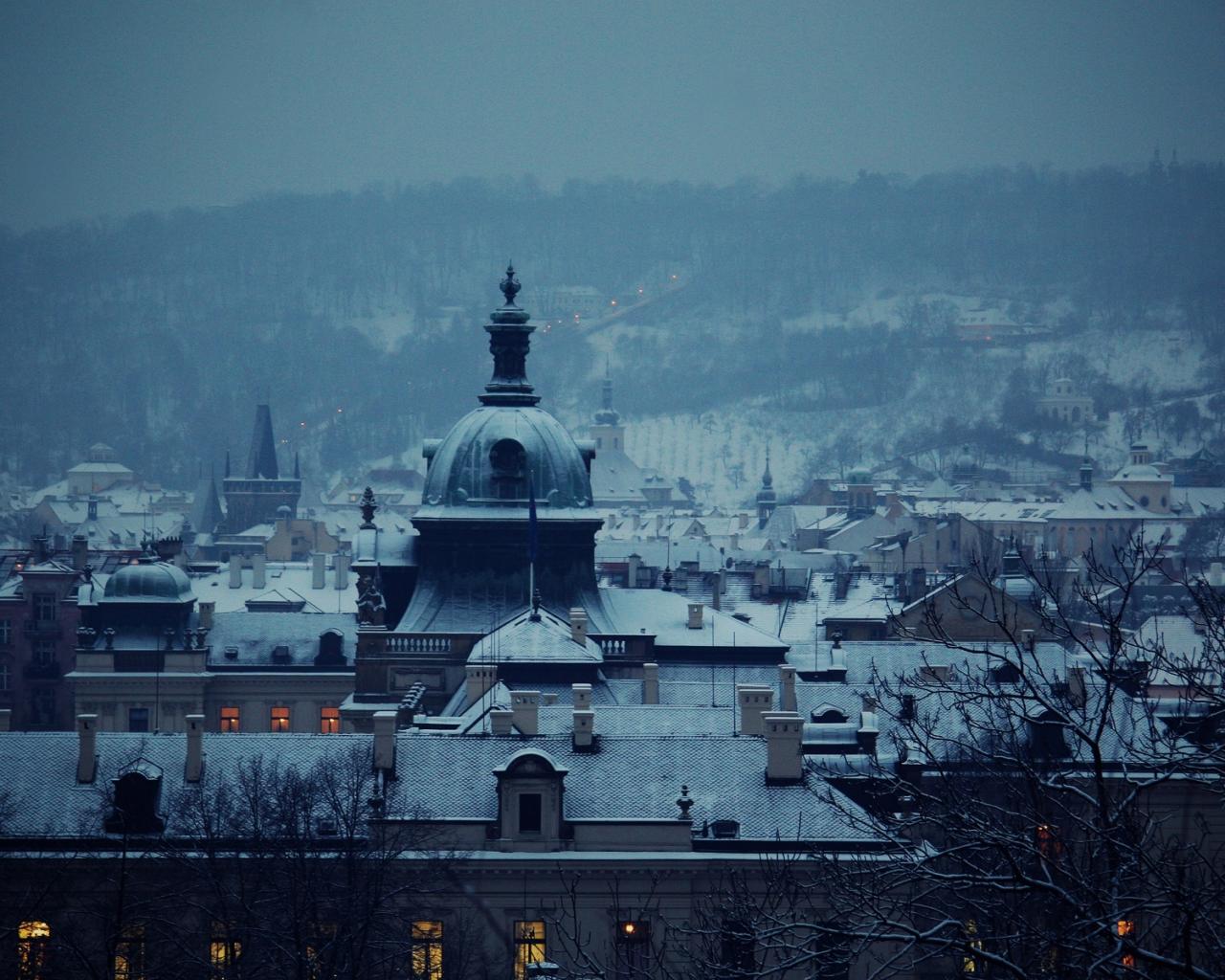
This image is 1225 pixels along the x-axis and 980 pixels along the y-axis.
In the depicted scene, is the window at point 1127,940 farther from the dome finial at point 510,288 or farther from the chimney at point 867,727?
the dome finial at point 510,288

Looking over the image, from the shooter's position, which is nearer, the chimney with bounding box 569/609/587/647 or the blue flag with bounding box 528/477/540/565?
the chimney with bounding box 569/609/587/647

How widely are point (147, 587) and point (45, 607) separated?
1367 centimetres

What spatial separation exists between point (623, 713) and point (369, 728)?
1853 centimetres

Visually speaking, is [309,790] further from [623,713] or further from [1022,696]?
[1022,696]

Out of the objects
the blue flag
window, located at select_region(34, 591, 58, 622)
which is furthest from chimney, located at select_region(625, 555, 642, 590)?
the blue flag

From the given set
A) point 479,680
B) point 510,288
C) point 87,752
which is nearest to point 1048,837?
point 87,752

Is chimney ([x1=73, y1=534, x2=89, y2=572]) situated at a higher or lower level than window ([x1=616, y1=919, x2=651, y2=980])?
higher

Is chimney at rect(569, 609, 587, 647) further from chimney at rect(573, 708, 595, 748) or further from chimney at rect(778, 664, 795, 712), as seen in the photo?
chimney at rect(573, 708, 595, 748)

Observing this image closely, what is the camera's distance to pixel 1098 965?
21172 millimetres

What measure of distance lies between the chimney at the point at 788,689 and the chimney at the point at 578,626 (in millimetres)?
9784

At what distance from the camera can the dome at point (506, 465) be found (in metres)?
77.6

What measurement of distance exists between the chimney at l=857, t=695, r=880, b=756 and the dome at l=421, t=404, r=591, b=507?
19183 millimetres

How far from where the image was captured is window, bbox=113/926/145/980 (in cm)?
3975

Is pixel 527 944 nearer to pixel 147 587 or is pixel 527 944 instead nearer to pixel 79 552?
pixel 147 587
